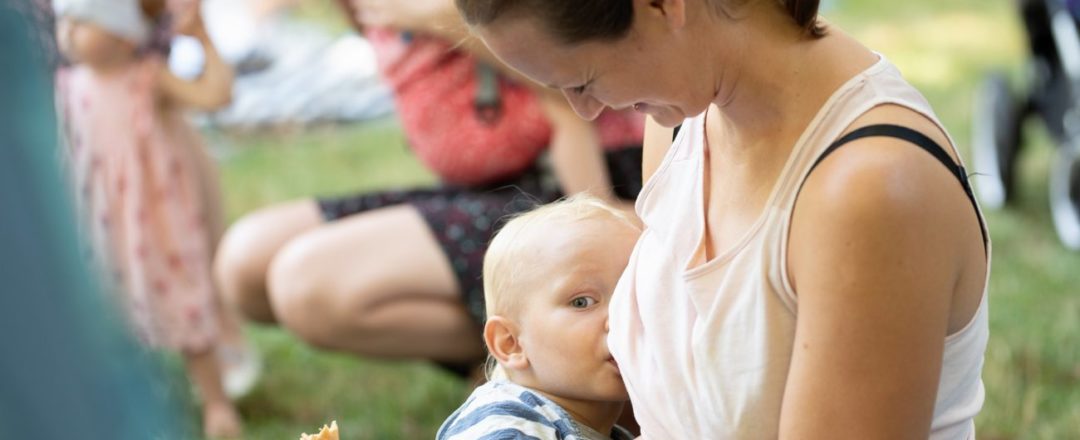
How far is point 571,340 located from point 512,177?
104cm

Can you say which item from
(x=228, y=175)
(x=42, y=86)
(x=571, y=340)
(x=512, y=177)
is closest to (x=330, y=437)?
(x=571, y=340)

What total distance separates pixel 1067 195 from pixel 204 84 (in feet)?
7.65

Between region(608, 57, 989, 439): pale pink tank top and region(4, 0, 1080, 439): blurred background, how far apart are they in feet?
1.66

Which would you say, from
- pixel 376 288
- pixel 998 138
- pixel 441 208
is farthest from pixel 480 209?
pixel 998 138

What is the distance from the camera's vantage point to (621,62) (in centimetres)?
128

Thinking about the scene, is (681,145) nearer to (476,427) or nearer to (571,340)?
(571,340)

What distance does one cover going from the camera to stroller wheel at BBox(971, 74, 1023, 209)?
4055 mm

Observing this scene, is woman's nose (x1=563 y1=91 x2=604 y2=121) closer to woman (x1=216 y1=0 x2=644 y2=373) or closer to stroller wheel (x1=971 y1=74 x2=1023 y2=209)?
woman (x1=216 y1=0 x2=644 y2=373)

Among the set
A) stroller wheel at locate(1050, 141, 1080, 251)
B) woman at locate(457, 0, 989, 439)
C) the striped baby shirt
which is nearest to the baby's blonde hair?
the striped baby shirt

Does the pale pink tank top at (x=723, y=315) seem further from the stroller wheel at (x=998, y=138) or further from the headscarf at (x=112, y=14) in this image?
the stroller wheel at (x=998, y=138)

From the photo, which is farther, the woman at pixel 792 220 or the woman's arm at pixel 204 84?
the woman's arm at pixel 204 84

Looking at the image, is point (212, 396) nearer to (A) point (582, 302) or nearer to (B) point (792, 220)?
(A) point (582, 302)

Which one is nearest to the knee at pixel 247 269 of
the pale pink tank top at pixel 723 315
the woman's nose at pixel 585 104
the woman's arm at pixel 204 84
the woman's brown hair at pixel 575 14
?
the woman's arm at pixel 204 84

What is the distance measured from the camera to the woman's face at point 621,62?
1.26 m
